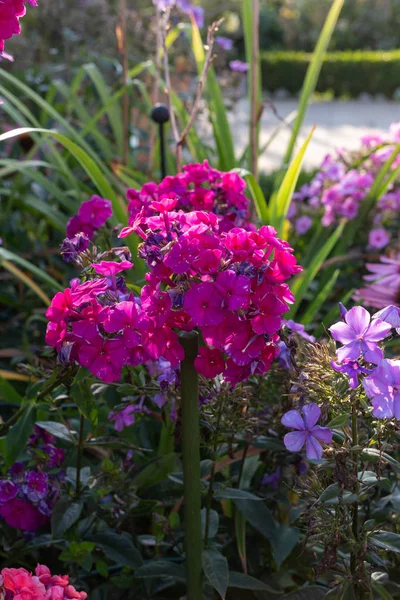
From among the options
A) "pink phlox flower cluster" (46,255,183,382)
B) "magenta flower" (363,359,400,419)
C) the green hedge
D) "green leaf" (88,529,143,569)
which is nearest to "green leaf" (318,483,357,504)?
"magenta flower" (363,359,400,419)

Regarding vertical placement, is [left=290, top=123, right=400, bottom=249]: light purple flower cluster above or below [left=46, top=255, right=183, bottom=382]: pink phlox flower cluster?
above

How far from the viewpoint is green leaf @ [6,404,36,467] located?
1.21m

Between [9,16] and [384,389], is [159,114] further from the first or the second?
[384,389]

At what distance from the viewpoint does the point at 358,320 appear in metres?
1.01

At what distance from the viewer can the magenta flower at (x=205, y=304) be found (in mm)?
1002

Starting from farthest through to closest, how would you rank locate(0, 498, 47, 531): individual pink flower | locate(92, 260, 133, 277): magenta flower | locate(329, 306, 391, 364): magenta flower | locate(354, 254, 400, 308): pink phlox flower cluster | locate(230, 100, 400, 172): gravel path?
locate(230, 100, 400, 172): gravel path → locate(354, 254, 400, 308): pink phlox flower cluster → locate(0, 498, 47, 531): individual pink flower → locate(92, 260, 133, 277): magenta flower → locate(329, 306, 391, 364): magenta flower

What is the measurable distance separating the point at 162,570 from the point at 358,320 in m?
0.53

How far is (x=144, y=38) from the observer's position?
4.05 m

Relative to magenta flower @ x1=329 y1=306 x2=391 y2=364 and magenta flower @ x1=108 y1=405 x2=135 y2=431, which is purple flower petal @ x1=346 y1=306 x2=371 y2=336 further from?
magenta flower @ x1=108 y1=405 x2=135 y2=431

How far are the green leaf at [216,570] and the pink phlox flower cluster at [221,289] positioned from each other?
0.99 feet

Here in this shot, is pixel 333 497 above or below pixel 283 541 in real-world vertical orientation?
above

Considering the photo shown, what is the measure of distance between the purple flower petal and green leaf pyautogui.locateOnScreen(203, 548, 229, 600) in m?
0.42

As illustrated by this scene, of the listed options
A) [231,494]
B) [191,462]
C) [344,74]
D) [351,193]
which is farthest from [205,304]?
[344,74]

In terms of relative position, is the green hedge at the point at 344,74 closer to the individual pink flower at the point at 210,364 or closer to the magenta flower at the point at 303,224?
the magenta flower at the point at 303,224
